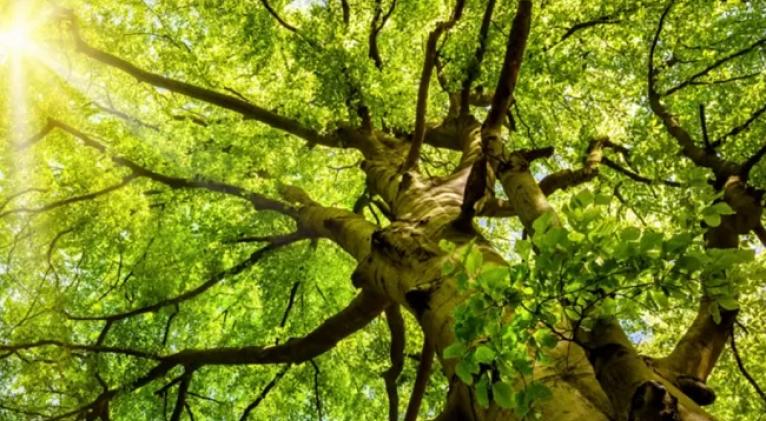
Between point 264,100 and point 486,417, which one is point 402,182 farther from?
point 264,100

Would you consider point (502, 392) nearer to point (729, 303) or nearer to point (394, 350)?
point (729, 303)

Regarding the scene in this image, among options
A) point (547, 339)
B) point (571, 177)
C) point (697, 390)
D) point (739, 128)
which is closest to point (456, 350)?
point (547, 339)

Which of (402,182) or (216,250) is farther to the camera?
(216,250)

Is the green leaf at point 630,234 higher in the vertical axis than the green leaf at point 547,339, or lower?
higher

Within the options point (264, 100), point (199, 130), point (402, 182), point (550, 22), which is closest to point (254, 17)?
point (264, 100)

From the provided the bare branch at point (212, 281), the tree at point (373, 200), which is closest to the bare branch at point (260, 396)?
the tree at point (373, 200)

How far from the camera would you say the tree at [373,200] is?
2066 mm

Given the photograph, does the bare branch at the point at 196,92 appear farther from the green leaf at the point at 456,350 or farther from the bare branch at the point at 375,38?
the green leaf at the point at 456,350

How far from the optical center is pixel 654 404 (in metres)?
1.62

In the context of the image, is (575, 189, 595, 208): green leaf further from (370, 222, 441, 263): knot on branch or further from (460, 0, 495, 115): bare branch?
(460, 0, 495, 115): bare branch

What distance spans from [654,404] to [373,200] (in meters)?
7.05

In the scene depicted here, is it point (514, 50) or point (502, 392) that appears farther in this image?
point (514, 50)

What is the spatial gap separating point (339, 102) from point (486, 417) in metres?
4.78

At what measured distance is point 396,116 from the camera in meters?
7.11
